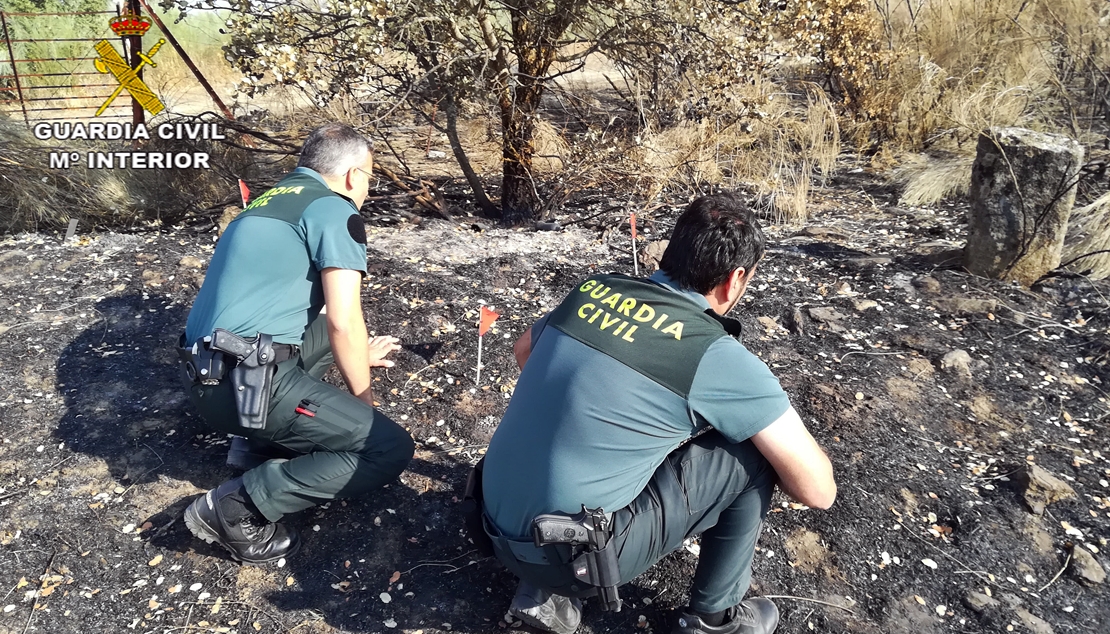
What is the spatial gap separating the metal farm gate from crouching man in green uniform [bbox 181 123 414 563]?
8.57 feet

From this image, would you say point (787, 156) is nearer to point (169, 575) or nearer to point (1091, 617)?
point (1091, 617)

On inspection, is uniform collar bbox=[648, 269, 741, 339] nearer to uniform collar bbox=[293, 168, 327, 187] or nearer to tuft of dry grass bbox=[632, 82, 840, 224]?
uniform collar bbox=[293, 168, 327, 187]

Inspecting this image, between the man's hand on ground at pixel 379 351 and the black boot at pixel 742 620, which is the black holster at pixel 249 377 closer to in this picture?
the man's hand on ground at pixel 379 351

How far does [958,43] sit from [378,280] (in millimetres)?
5008

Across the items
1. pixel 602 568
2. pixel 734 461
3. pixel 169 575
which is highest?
pixel 734 461

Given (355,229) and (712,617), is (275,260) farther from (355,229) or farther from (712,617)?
(712,617)

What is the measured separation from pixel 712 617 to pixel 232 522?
1.32 m

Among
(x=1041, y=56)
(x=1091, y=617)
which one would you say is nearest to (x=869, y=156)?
(x=1041, y=56)

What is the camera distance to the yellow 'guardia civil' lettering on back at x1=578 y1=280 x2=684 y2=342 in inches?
65.7

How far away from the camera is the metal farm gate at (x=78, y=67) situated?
16.4 ft

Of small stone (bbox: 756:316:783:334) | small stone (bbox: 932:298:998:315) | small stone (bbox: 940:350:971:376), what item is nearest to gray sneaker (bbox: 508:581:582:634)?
small stone (bbox: 756:316:783:334)

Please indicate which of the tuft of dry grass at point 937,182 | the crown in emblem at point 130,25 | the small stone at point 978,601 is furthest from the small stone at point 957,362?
the crown in emblem at point 130,25

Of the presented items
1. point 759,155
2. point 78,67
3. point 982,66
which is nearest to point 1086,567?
point 759,155

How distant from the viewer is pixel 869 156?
5.94 meters
